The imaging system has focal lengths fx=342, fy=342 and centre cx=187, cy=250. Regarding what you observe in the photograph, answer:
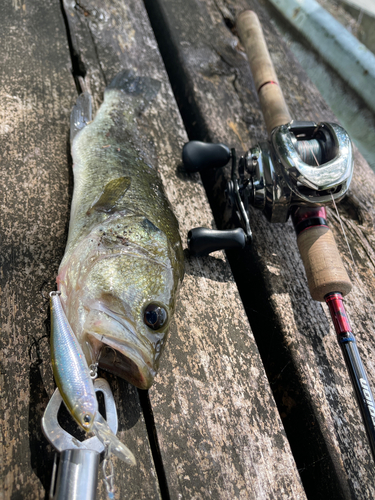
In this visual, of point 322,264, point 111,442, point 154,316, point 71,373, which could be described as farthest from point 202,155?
point 111,442

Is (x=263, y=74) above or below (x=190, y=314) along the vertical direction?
above

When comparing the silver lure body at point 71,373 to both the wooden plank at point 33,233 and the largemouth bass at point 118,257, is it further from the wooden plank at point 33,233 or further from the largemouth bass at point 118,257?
the wooden plank at point 33,233

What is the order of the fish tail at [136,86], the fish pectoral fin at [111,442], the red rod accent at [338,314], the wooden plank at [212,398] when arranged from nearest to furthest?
the fish pectoral fin at [111,442]
the wooden plank at [212,398]
the red rod accent at [338,314]
the fish tail at [136,86]

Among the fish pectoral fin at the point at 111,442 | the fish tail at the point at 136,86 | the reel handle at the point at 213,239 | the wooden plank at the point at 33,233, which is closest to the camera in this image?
the fish pectoral fin at the point at 111,442

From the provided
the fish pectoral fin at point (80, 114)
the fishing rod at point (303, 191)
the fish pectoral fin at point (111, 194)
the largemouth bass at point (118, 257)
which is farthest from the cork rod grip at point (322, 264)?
the fish pectoral fin at point (80, 114)

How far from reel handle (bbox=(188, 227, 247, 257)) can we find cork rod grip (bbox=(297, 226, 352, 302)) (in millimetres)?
303

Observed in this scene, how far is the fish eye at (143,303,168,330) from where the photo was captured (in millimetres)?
1185

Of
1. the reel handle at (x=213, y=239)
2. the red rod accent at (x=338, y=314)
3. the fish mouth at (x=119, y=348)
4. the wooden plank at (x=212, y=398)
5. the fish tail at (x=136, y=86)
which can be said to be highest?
the fish tail at (x=136, y=86)

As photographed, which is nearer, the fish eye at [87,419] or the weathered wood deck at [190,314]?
the fish eye at [87,419]

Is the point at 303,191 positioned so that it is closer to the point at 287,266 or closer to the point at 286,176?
the point at 286,176

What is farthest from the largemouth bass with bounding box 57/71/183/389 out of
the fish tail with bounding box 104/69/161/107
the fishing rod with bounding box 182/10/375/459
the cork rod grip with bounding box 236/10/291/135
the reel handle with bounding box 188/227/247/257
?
the cork rod grip with bounding box 236/10/291/135

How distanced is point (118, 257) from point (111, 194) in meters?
0.35

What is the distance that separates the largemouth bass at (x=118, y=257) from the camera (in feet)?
3.71

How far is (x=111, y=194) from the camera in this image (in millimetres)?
1475
